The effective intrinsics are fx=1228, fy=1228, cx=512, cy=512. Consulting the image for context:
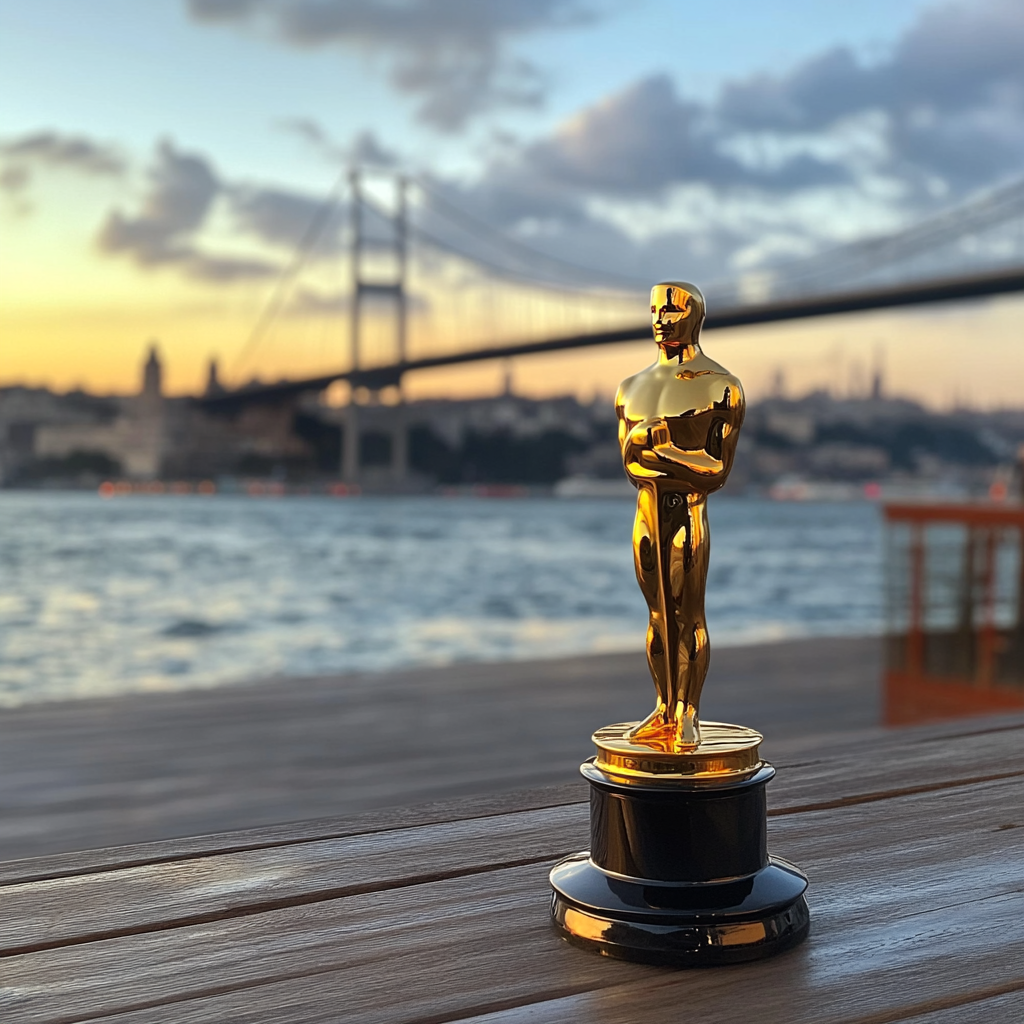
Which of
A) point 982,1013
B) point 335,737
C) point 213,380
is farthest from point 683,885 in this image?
point 213,380

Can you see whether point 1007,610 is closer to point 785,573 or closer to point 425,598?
point 425,598

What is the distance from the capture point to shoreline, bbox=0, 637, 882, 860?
2.14 meters

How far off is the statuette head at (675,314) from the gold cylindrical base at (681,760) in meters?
0.19

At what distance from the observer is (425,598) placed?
1182 cm

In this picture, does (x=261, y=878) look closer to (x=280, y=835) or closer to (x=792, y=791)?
(x=280, y=835)

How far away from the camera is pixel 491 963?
523 mm

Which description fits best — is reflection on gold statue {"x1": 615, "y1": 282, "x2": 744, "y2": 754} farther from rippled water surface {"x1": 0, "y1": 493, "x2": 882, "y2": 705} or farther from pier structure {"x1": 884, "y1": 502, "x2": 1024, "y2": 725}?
rippled water surface {"x1": 0, "y1": 493, "x2": 882, "y2": 705}

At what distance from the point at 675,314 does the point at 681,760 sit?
0.21 m

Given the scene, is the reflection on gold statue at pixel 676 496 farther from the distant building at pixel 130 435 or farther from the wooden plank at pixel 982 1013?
the distant building at pixel 130 435

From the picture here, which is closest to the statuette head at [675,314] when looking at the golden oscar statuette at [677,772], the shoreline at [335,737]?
the golden oscar statuette at [677,772]

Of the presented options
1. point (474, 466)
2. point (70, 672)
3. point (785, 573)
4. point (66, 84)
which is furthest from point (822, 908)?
point (66, 84)

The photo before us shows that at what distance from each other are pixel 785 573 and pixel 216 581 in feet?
21.3

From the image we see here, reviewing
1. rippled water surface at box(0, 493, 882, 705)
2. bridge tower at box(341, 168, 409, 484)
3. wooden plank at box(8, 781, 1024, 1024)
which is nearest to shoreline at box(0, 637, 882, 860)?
wooden plank at box(8, 781, 1024, 1024)

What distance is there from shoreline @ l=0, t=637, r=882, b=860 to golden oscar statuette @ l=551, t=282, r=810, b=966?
120 centimetres
